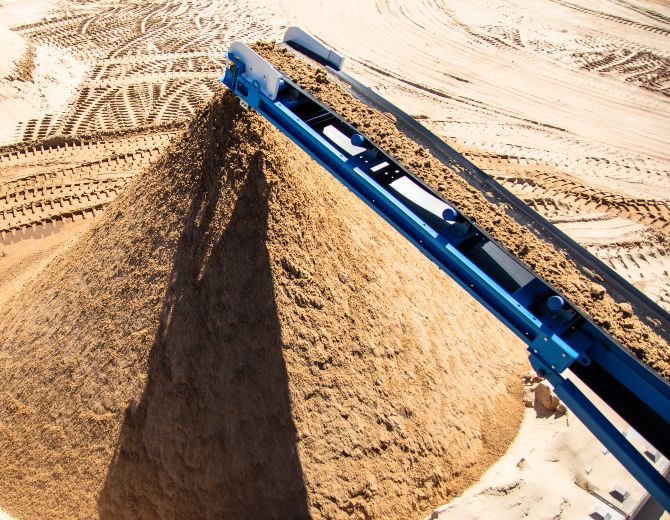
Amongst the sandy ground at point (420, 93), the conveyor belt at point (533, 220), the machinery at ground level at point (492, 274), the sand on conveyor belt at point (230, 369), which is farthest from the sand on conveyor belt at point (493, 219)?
the sandy ground at point (420, 93)

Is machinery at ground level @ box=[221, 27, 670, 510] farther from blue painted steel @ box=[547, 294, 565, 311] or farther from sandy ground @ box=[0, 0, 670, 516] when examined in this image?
sandy ground @ box=[0, 0, 670, 516]

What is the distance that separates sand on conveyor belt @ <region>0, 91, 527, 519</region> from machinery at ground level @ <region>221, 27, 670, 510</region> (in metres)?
0.61

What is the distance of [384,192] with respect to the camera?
3.95 metres

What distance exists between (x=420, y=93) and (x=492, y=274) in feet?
30.6

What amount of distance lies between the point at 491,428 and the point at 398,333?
4.72ft

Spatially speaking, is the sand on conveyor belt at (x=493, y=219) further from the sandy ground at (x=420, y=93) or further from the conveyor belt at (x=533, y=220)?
the sandy ground at (x=420, y=93)

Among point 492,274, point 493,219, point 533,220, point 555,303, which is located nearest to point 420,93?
point 533,220

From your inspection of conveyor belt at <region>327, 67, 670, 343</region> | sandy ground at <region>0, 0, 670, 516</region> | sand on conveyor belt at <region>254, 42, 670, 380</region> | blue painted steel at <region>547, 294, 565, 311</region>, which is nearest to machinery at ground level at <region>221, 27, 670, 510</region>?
blue painted steel at <region>547, 294, 565, 311</region>

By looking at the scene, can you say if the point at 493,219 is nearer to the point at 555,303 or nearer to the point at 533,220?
the point at 533,220

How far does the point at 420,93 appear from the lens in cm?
1235

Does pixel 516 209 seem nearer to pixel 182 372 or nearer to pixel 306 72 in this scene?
pixel 306 72

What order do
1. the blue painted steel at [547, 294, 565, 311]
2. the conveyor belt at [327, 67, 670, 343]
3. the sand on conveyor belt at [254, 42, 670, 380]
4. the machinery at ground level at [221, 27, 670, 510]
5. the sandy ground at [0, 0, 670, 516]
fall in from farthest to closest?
the sandy ground at [0, 0, 670, 516] → the conveyor belt at [327, 67, 670, 343] → the sand on conveyor belt at [254, 42, 670, 380] → the blue painted steel at [547, 294, 565, 311] → the machinery at ground level at [221, 27, 670, 510]

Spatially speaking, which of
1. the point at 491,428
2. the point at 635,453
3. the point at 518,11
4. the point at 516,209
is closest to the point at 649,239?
the point at 491,428

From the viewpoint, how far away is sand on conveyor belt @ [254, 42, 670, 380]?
3.66 meters
